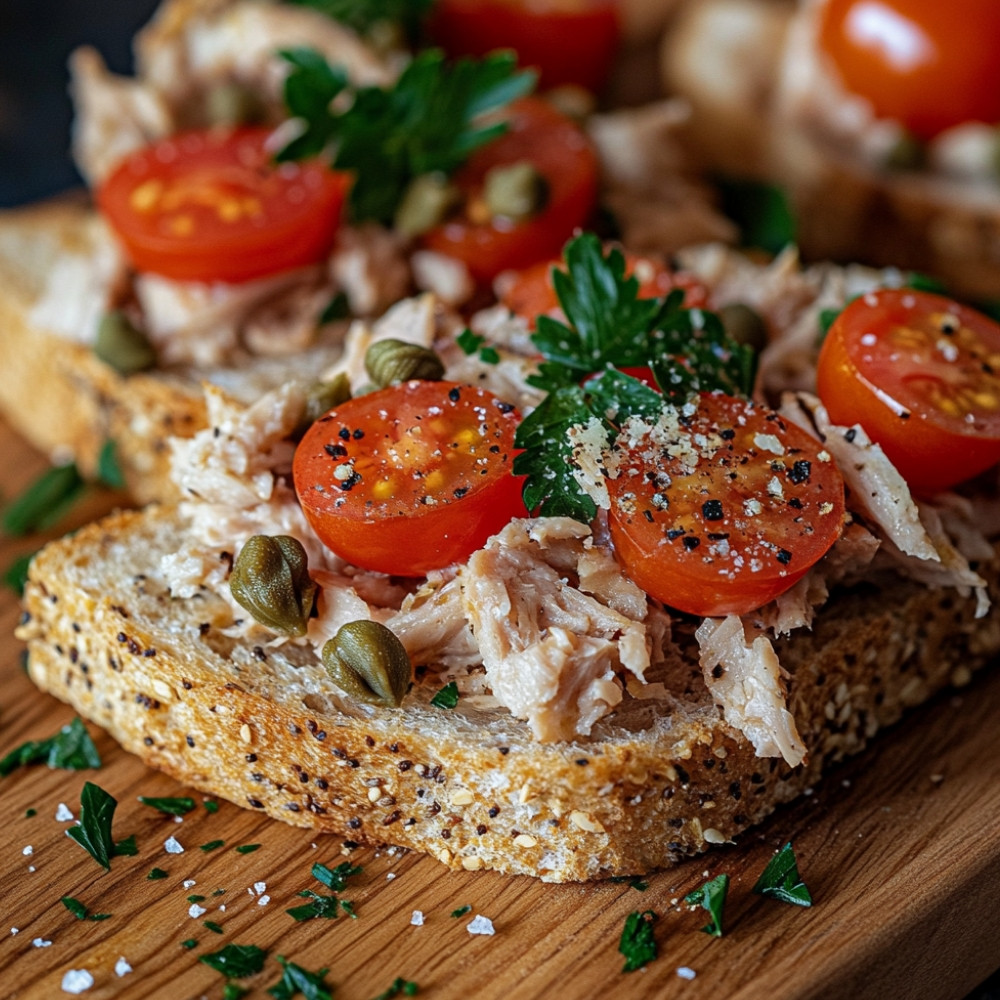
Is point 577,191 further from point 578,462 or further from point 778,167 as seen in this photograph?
point 578,462

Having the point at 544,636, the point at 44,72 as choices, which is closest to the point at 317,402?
the point at 544,636

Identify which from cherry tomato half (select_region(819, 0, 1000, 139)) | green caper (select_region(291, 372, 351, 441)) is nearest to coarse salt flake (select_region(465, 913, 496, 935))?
green caper (select_region(291, 372, 351, 441))

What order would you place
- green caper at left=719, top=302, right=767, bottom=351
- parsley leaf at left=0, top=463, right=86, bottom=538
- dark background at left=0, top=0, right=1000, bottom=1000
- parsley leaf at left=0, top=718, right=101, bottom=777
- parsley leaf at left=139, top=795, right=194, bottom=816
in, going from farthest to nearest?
dark background at left=0, top=0, right=1000, bottom=1000
parsley leaf at left=0, top=463, right=86, bottom=538
green caper at left=719, top=302, right=767, bottom=351
parsley leaf at left=0, top=718, right=101, bottom=777
parsley leaf at left=139, top=795, right=194, bottom=816

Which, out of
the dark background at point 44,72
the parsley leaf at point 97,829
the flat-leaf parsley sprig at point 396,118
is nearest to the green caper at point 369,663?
the parsley leaf at point 97,829

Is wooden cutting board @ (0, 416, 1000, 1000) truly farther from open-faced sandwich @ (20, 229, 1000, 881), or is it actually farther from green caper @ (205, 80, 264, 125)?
green caper @ (205, 80, 264, 125)

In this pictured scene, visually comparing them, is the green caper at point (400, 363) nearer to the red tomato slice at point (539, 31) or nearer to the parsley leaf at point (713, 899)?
the parsley leaf at point (713, 899)

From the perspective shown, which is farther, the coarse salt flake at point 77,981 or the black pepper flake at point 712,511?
the black pepper flake at point 712,511
